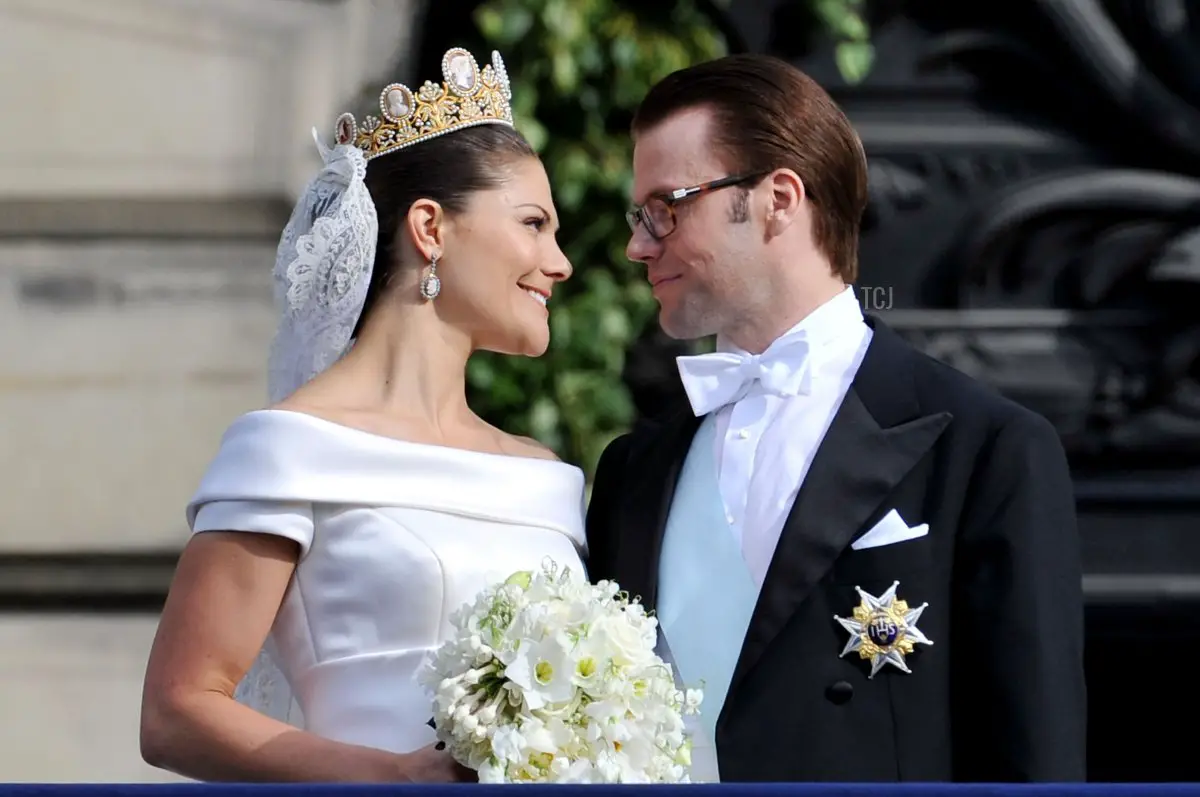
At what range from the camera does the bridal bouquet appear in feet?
7.05

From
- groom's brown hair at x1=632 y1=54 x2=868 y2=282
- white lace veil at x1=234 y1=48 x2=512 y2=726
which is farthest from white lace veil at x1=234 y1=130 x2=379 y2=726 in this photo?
groom's brown hair at x1=632 y1=54 x2=868 y2=282

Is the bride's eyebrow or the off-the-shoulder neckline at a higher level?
the bride's eyebrow

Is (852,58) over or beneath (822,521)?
over

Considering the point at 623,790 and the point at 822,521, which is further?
the point at 822,521

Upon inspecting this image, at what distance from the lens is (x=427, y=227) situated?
278cm

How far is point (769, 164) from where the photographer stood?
9.42ft

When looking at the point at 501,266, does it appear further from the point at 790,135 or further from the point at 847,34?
the point at 847,34

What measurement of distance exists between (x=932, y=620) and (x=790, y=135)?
766 millimetres

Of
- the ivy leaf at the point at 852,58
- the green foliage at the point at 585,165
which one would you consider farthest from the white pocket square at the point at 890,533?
the ivy leaf at the point at 852,58

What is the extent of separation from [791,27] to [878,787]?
294 cm

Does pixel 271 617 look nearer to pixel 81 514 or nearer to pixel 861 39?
pixel 81 514

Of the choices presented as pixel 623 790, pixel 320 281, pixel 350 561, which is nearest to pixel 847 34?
pixel 320 281

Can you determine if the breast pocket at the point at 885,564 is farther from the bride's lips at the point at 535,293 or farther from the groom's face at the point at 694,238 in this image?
the bride's lips at the point at 535,293

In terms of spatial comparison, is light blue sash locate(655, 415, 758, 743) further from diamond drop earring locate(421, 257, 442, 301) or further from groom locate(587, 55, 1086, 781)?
diamond drop earring locate(421, 257, 442, 301)
